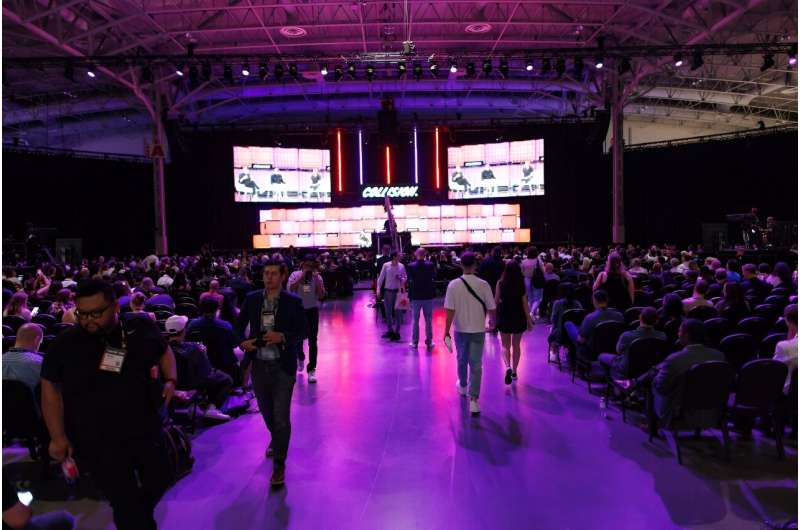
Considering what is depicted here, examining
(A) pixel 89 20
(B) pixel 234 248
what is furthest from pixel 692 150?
(A) pixel 89 20

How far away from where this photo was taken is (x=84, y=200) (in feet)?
69.5

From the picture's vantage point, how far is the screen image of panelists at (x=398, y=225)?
23391 millimetres

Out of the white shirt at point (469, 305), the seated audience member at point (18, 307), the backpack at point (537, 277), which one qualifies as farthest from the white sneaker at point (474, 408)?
the backpack at point (537, 277)

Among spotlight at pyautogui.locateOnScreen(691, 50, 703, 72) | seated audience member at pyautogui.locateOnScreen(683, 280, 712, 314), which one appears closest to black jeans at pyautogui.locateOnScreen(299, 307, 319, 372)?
A: seated audience member at pyautogui.locateOnScreen(683, 280, 712, 314)

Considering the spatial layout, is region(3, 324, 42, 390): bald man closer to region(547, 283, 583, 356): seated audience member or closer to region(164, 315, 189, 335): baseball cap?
region(164, 315, 189, 335): baseball cap

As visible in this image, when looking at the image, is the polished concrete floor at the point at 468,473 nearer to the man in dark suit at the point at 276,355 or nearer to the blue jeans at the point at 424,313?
the man in dark suit at the point at 276,355

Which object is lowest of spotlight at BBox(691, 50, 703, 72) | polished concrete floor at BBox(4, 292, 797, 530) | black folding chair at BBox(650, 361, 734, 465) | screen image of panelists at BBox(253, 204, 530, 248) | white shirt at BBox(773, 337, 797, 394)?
polished concrete floor at BBox(4, 292, 797, 530)

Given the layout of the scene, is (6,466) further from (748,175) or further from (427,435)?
(748,175)

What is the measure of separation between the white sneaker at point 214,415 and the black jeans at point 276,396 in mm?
1490

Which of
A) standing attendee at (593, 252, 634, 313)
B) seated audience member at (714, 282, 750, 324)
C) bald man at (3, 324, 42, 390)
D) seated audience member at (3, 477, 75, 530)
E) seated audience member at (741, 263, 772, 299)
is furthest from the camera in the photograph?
seated audience member at (741, 263, 772, 299)

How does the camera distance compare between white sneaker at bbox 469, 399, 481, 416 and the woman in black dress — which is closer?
white sneaker at bbox 469, 399, 481, 416

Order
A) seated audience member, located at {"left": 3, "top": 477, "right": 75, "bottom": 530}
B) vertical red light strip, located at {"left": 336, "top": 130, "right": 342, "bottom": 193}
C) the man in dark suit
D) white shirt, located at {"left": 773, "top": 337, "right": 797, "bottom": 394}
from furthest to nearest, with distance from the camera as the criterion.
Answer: vertical red light strip, located at {"left": 336, "top": 130, "right": 342, "bottom": 193} < white shirt, located at {"left": 773, "top": 337, "right": 797, "bottom": 394} < the man in dark suit < seated audience member, located at {"left": 3, "top": 477, "right": 75, "bottom": 530}

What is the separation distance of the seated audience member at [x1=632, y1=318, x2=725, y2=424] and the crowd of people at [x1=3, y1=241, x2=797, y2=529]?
10mm

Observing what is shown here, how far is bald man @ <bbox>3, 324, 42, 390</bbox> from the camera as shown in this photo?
407cm
